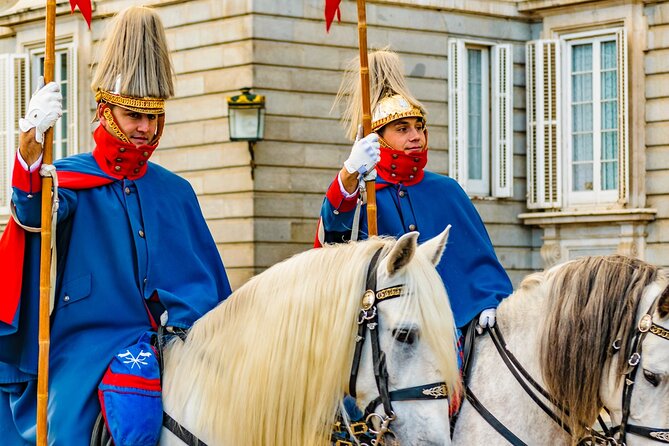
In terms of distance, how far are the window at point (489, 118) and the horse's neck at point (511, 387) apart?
14.7 meters

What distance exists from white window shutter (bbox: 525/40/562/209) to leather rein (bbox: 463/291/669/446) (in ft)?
48.7

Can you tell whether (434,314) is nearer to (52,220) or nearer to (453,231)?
(52,220)

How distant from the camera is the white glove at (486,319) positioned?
6578 millimetres

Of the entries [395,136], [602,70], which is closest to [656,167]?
[602,70]

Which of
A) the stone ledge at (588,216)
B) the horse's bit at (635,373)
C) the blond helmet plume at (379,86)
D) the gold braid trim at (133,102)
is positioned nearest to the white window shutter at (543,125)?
the stone ledge at (588,216)

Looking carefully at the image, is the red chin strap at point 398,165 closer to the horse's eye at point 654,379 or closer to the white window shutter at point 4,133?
the horse's eye at point 654,379

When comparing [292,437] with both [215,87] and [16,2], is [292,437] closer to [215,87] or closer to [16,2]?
[215,87]

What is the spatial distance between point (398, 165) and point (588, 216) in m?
14.0

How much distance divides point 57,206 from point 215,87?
14013 mm

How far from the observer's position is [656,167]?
2053 centimetres

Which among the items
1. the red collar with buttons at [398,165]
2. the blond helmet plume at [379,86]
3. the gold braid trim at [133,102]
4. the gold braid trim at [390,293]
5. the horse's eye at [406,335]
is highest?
the blond helmet plume at [379,86]

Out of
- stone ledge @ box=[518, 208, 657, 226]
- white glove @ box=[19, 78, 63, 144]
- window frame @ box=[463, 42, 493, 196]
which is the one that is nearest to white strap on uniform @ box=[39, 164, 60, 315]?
white glove @ box=[19, 78, 63, 144]

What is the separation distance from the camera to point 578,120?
2111 cm

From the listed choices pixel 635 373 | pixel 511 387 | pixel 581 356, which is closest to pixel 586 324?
pixel 581 356
